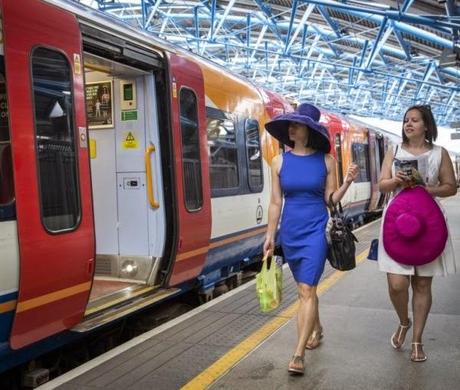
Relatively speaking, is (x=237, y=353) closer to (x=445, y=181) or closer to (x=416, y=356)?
(x=416, y=356)

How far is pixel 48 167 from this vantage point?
404 cm

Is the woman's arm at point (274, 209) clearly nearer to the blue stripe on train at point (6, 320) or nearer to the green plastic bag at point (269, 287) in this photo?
the green plastic bag at point (269, 287)

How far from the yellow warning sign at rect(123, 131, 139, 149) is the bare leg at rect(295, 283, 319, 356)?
99.1 inches

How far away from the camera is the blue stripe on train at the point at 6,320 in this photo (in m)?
3.66

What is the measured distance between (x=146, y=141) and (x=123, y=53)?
3.29 ft

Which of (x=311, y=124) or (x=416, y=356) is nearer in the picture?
(x=311, y=124)

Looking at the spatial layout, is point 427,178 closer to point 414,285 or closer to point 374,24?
point 414,285

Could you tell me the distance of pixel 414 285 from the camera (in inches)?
166

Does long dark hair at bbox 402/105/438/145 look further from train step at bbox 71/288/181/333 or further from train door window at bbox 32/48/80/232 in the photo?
train step at bbox 71/288/181/333

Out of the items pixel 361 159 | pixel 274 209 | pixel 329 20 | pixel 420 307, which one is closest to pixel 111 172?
pixel 274 209

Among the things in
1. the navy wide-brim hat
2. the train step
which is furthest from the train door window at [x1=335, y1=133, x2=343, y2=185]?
the navy wide-brim hat

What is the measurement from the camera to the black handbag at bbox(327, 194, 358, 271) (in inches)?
155

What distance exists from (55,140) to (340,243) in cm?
214

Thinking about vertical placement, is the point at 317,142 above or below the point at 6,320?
above
